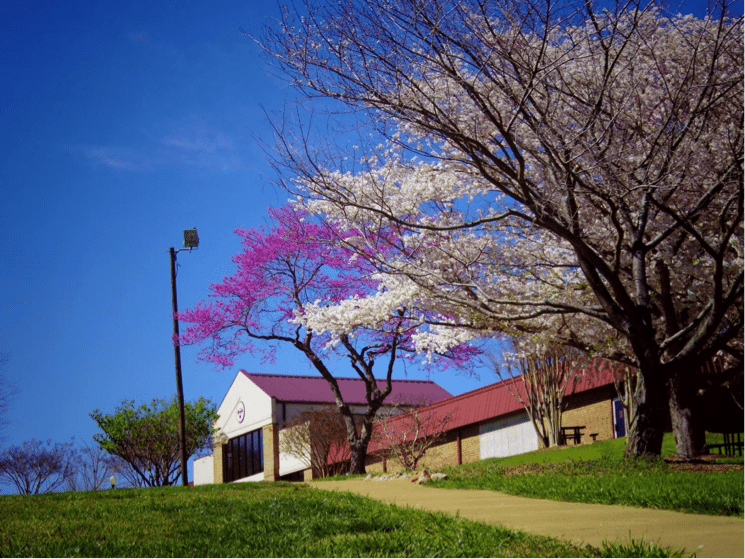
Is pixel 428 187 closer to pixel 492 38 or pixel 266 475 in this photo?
pixel 492 38

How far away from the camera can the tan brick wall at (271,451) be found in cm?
3316

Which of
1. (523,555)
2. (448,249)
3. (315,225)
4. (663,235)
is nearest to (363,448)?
(315,225)

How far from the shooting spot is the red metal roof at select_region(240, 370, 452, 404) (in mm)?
34531

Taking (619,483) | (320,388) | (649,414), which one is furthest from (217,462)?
(619,483)

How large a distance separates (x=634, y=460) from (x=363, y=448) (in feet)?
34.5

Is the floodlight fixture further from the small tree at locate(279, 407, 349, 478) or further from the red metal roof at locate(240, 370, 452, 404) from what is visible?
the red metal roof at locate(240, 370, 452, 404)

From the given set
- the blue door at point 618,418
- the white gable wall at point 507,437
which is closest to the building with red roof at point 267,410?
the white gable wall at point 507,437

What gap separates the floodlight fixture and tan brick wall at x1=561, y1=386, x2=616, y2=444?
42.6ft

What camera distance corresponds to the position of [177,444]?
30.0m

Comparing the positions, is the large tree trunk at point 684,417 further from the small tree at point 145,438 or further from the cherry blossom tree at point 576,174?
the small tree at point 145,438

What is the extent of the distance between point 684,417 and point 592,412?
7386mm

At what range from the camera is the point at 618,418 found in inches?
772

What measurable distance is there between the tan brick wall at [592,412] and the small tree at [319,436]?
7.63 meters

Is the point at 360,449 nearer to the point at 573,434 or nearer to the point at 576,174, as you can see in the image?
the point at 573,434
